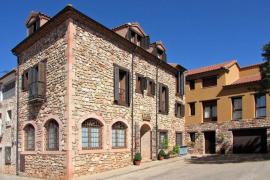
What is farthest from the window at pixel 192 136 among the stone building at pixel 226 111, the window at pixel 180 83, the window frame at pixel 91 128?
the window frame at pixel 91 128

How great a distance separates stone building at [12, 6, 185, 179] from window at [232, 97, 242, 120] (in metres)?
8.94

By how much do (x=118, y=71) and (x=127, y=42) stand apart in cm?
231

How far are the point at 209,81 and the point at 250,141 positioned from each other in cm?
630

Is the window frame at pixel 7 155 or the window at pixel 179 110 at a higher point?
the window at pixel 179 110

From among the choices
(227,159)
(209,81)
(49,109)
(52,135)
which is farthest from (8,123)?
(209,81)

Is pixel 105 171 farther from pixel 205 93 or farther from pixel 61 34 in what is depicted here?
pixel 205 93

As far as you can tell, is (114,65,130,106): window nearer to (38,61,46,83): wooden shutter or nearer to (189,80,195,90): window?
(38,61,46,83): wooden shutter

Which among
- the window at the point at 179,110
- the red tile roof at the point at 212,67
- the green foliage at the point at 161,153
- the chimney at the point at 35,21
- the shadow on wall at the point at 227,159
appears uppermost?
the chimney at the point at 35,21

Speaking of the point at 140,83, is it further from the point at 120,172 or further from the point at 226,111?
the point at 226,111

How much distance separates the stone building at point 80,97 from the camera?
17.6 meters

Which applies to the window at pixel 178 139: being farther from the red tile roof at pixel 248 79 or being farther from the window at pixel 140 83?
the window at pixel 140 83

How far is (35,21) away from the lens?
2125cm

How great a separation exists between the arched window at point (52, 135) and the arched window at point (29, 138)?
6.03 ft

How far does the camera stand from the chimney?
812 inches
